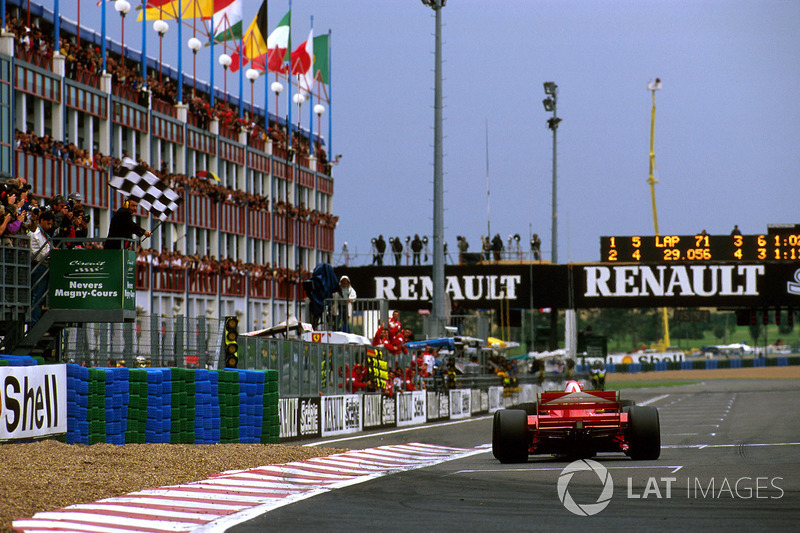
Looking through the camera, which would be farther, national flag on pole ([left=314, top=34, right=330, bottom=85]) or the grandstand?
national flag on pole ([left=314, top=34, right=330, bottom=85])

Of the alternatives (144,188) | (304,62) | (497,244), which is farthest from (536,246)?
(144,188)

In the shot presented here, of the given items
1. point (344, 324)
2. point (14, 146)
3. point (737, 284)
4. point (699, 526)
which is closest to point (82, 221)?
point (699, 526)

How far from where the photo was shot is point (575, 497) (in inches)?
472

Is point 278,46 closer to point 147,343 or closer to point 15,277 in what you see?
point 147,343

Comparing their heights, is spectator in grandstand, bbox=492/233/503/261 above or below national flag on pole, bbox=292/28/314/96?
below

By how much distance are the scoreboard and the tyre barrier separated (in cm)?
3458

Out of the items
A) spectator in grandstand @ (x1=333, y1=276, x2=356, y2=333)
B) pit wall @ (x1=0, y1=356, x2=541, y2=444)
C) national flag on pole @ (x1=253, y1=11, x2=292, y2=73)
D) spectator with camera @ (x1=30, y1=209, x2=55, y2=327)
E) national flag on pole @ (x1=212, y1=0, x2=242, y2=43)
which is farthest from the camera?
national flag on pole @ (x1=253, y1=11, x2=292, y2=73)

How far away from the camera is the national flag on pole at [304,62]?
195 feet

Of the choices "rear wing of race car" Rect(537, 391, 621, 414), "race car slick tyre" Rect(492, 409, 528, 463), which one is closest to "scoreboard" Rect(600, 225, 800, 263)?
"rear wing of race car" Rect(537, 391, 621, 414)

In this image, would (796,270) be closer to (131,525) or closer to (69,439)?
(69,439)

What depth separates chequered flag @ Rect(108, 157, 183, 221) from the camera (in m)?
20.4

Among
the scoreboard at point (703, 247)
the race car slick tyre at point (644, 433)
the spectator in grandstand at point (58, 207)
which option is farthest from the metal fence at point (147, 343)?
the scoreboard at point (703, 247)

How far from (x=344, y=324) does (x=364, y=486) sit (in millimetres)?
19718

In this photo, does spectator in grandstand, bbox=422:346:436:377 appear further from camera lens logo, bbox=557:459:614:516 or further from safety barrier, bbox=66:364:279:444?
camera lens logo, bbox=557:459:614:516
